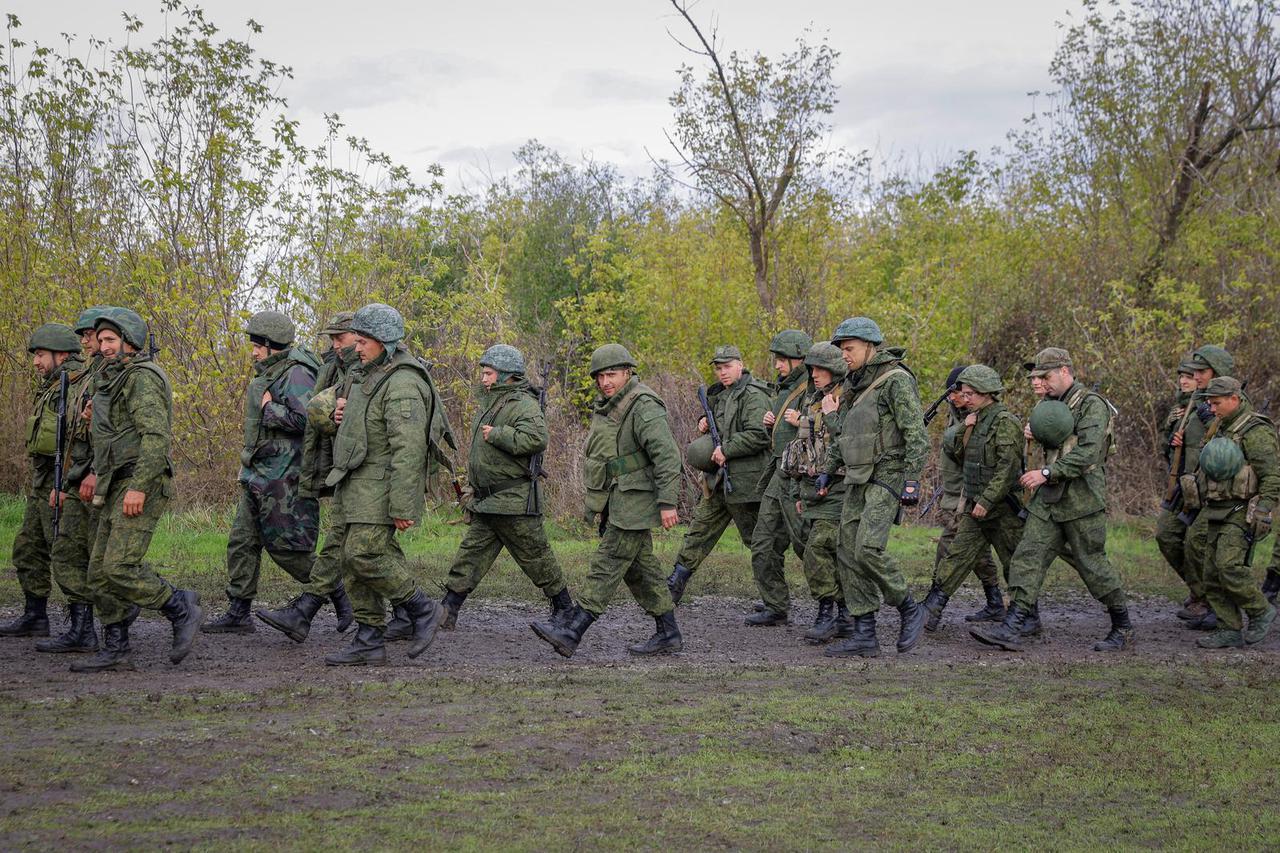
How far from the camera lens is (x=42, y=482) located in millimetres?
7945

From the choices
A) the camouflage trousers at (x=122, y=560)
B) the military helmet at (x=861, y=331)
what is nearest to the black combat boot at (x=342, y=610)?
the camouflage trousers at (x=122, y=560)

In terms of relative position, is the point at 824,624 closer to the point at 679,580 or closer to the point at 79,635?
the point at 679,580

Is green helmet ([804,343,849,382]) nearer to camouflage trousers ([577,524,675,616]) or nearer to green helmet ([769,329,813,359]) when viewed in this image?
green helmet ([769,329,813,359])

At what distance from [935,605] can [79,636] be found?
607 cm

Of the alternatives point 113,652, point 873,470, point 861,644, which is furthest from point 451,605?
point 873,470

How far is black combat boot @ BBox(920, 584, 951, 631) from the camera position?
31.2 feet

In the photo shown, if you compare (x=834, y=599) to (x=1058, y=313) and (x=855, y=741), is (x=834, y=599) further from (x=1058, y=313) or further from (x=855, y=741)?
(x=1058, y=313)

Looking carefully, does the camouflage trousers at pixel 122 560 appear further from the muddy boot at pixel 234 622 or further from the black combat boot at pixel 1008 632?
the black combat boot at pixel 1008 632

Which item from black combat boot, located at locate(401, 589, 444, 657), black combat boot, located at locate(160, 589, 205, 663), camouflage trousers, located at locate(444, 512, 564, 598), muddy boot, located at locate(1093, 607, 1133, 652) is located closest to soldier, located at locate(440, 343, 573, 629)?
camouflage trousers, located at locate(444, 512, 564, 598)

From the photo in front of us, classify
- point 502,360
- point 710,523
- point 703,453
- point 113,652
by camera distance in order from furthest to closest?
point 710,523 → point 703,453 → point 502,360 → point 113,652

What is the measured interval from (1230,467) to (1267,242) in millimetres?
11547

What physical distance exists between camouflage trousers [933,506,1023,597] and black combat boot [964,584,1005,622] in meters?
0.40

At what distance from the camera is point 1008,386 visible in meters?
17.7

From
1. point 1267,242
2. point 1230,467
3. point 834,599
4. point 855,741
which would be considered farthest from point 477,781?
point 1267,242
